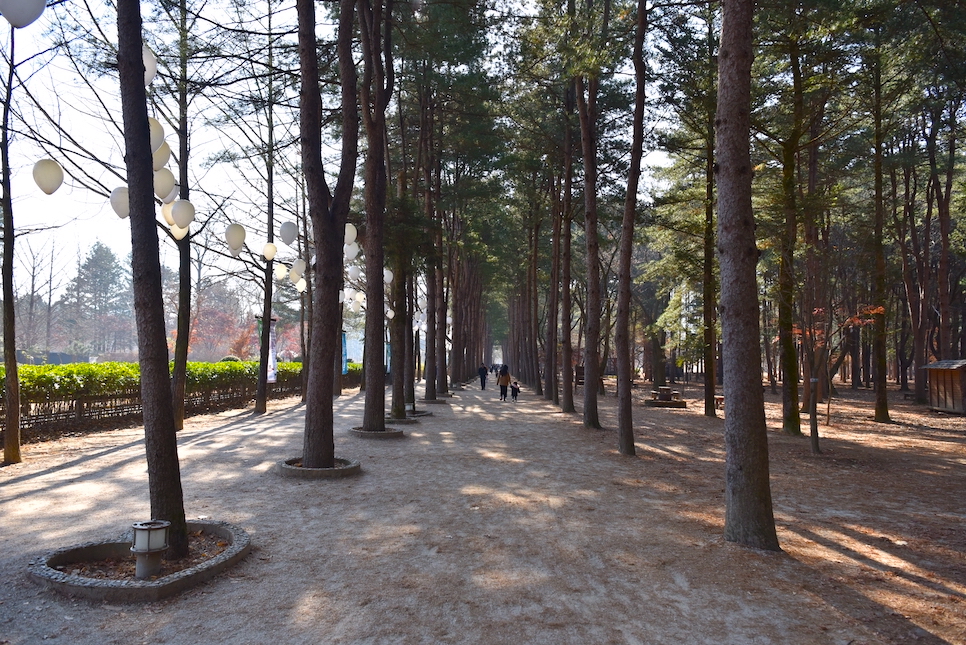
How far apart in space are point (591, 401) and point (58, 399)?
10719 millimetres

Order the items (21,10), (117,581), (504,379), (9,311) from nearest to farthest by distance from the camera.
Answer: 1. (117,581)
2. (21,10)
3. (9,311)
4. (504,379)

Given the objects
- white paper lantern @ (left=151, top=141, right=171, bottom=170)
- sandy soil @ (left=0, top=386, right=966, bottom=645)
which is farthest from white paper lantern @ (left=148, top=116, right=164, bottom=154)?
sandy soil @ (left=0, top=386, right=966, bottom=645)

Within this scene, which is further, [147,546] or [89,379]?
[89,379]

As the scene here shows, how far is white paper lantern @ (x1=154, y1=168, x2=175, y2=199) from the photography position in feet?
22.1

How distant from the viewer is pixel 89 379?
42.6ft

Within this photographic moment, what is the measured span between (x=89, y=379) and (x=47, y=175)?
8479 millimetres

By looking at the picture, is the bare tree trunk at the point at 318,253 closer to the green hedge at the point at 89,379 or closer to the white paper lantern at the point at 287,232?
the white paper lantern at the point at 287,232

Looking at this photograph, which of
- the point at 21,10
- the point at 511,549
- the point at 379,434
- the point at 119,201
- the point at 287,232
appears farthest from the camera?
the point at 379,434

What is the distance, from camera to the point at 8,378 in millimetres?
8836

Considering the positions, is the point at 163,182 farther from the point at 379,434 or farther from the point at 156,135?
the point at 379,434

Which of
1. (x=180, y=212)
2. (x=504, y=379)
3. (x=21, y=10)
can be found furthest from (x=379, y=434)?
(x=504, y=379)

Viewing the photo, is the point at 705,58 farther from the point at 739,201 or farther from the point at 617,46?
the point at 739,201

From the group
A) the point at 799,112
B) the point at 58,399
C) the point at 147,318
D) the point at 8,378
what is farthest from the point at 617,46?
the point at 58,399

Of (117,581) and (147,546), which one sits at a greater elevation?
(147,546)
